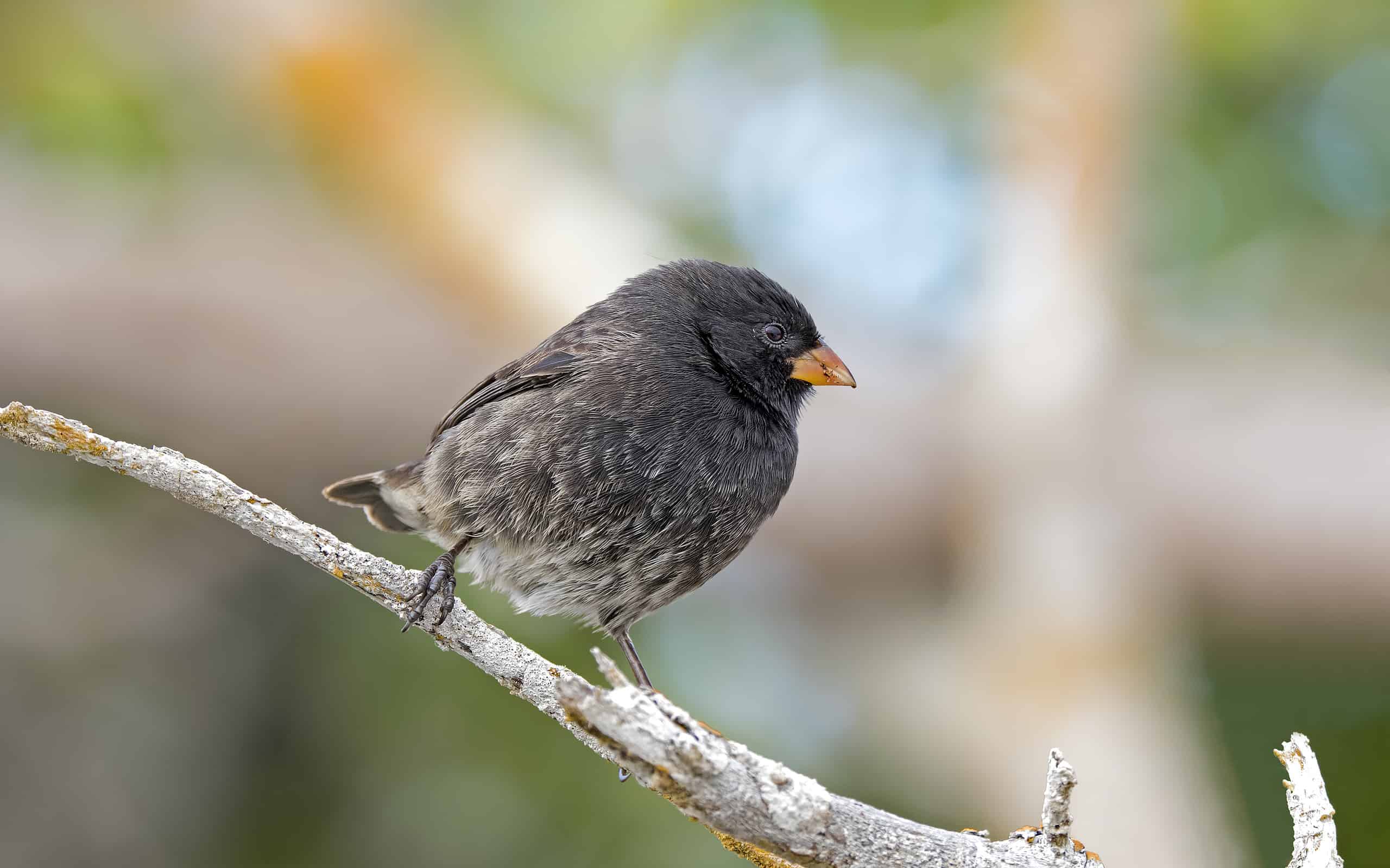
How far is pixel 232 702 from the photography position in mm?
6922

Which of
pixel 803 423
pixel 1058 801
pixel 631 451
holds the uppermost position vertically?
pixel 803 423

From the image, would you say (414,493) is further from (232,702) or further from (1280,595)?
(1280,595)

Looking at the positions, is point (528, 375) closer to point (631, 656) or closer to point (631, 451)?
point (631, 451)

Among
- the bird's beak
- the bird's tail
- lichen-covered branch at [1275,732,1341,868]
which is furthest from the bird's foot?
lichen-covered branch at [1275,732,1341,868]

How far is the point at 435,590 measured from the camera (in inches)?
126

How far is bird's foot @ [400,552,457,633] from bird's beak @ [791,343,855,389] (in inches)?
45.7

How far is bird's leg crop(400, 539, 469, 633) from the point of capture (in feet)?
9.91

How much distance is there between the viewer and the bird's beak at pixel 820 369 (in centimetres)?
336

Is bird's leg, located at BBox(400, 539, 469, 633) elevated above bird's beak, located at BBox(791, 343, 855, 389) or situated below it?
below

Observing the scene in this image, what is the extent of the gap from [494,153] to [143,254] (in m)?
2.73

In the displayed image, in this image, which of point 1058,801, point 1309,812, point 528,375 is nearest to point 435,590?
point 528,375

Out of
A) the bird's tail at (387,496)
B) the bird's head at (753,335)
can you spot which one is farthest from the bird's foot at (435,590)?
the bird's head at (753,335)

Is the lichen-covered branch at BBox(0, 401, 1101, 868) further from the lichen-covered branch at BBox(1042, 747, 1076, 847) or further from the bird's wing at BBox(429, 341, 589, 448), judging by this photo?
the bird's wing at BBox(429, 341, 589, 448)

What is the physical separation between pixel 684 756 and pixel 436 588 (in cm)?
141
